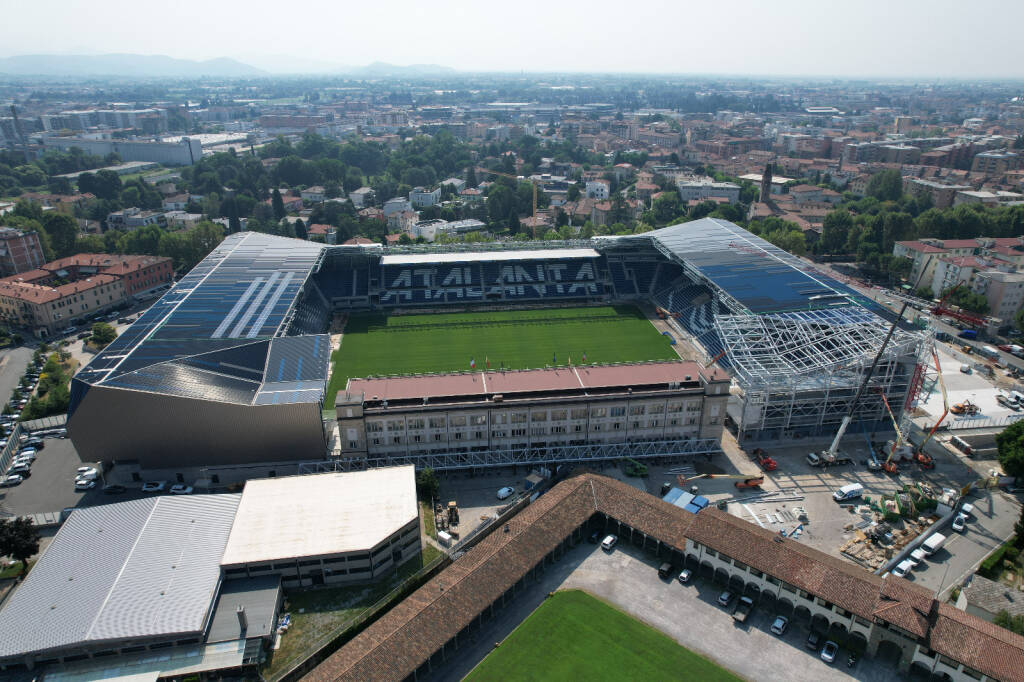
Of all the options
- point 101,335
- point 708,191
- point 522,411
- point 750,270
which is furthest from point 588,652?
point 708,191

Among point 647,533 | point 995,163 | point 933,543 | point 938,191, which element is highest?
point 995,163

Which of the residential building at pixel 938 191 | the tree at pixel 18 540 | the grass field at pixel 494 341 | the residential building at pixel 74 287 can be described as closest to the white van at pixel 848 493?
the grass field at pixel 494 341

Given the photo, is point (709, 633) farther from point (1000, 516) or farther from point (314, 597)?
point (1000, 516)

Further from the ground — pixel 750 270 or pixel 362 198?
pixel 750 270

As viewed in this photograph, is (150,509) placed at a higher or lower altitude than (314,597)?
higher

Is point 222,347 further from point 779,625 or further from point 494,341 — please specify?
point 779,625

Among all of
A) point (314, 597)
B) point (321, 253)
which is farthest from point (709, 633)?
point (321, 253)

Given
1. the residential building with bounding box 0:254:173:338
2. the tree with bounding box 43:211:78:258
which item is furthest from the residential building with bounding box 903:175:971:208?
the tree with bounding box 43:211:78:258
